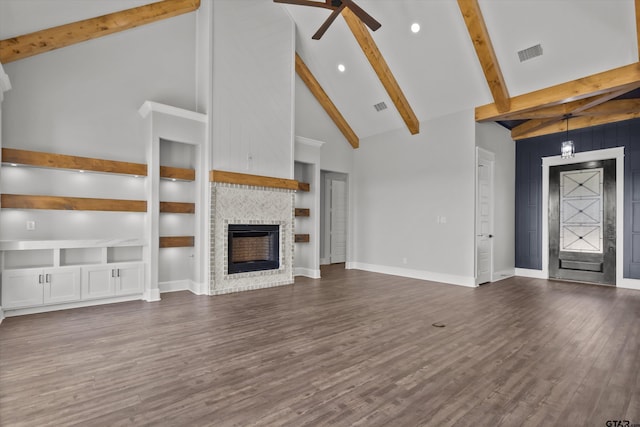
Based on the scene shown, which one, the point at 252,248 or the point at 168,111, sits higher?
the point at 168,111

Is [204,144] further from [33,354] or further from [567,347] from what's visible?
[567,347]

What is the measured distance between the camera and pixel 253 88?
592 cm

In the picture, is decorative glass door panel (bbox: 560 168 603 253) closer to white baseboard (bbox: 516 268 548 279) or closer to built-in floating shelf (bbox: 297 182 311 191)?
white baseboard (bbox: 516 268 548 279)

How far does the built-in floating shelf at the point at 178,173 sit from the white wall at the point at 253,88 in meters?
0.45

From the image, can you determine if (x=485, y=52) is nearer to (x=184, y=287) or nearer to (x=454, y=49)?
(x=454, y=49)

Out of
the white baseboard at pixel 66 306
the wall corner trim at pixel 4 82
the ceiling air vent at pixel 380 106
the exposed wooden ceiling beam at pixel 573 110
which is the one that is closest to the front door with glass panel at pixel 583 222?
the exposed wooden ceiling beam at pixel 573 110

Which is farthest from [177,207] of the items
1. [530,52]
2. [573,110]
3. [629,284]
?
[629,284]

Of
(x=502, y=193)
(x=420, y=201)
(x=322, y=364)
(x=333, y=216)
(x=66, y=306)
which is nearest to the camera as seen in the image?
(x=322, y=364)

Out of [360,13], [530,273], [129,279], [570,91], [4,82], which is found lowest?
[530,273]

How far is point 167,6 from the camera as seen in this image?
5.23 m

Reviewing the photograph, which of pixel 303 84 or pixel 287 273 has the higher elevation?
pixel 303 84

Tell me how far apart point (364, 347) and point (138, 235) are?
404 centimetres

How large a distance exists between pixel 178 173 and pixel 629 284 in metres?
8.28

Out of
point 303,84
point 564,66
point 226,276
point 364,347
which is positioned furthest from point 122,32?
point 564,66
